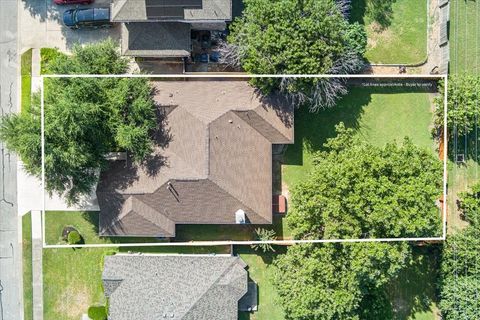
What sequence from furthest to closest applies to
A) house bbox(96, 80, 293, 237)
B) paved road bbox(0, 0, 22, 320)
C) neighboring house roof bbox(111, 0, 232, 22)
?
paved road bbox(0, 0, 22, 320) < house bbox(96, 80, 293, 237) < neighboring house roof bbox(111, 0, 232, 22)

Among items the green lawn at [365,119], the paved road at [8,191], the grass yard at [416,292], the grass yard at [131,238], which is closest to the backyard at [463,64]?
the green lawn at [365,119]

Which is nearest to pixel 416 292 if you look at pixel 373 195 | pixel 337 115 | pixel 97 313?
pixel 373 195

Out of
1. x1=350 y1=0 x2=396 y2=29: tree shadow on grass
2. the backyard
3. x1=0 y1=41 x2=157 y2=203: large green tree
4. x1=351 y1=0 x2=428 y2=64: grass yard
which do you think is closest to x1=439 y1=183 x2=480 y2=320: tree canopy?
the backyard

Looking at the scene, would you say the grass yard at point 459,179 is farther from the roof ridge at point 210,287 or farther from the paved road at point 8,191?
the paved road at point 8,191

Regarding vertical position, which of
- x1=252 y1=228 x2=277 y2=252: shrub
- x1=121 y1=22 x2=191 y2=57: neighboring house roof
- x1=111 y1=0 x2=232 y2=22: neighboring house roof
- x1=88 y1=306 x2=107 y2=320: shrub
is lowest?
x1=88 y1=306 x2=107 y2=320: shrub

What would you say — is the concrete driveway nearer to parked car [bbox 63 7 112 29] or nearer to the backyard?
parked car [bbox 63 7 112 29]

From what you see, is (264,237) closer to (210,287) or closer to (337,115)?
(210,287)
